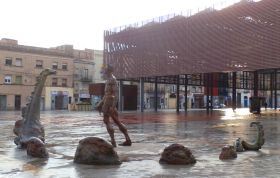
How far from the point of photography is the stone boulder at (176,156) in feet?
28.3

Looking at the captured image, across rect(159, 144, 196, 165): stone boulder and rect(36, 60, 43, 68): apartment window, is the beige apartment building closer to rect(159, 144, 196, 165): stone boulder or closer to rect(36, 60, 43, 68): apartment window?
rect(36, 60, 43, 68): apartment window

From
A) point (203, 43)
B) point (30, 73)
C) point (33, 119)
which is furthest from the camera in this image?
point (30, 73)

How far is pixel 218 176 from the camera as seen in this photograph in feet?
24.0

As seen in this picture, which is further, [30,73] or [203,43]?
[30,73]

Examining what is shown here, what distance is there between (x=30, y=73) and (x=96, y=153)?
2668 inches

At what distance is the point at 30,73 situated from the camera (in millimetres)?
74188

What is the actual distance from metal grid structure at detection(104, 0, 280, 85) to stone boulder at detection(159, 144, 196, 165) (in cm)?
2906

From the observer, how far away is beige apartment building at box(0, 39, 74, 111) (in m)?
71.3

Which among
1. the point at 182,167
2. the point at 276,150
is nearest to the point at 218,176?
the point at 182,167

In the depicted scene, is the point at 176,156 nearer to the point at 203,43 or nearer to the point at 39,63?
the point at 203,43

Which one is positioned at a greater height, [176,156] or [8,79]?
[8,79]

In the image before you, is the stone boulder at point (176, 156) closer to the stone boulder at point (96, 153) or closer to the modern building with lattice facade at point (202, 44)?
the stone boulder at point (96, 153)

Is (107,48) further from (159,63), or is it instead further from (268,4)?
(268,4)

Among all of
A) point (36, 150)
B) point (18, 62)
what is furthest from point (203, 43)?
point (18, 62)
